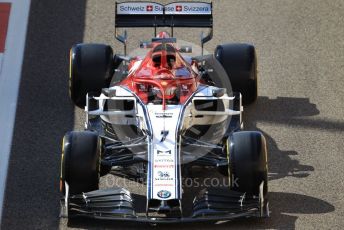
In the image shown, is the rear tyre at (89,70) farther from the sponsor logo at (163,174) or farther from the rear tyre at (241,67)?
the sponsor logo at (163,174)

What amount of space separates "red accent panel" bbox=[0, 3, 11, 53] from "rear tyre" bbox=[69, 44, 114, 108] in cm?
217

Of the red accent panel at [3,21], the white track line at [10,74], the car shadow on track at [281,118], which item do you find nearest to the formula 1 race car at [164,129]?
the car shadow on track at [281,118]

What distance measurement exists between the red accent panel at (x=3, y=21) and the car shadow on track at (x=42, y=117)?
360 millimetres

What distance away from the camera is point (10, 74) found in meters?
14.3

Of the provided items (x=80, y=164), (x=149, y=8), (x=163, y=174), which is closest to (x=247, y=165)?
(x=163, y=174)

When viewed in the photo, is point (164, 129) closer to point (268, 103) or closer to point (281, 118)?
point (281, 118)

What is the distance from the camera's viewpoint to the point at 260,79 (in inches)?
562

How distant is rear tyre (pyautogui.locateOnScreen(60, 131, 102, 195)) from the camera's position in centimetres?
1091

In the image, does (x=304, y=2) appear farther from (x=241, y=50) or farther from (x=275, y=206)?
(x=275, y=206)

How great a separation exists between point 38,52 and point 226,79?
326cm

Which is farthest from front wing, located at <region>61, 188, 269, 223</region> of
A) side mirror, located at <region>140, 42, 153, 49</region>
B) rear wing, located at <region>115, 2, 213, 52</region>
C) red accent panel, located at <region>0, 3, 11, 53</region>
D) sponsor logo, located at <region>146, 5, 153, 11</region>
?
red accent panel, located at <region>0, 3, 11, 53</region>

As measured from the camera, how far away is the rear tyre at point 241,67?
1310cm

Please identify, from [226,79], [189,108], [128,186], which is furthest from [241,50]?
[128,186]

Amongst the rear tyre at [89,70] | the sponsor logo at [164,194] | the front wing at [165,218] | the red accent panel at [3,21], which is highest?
the red accent panel at [3,21]
